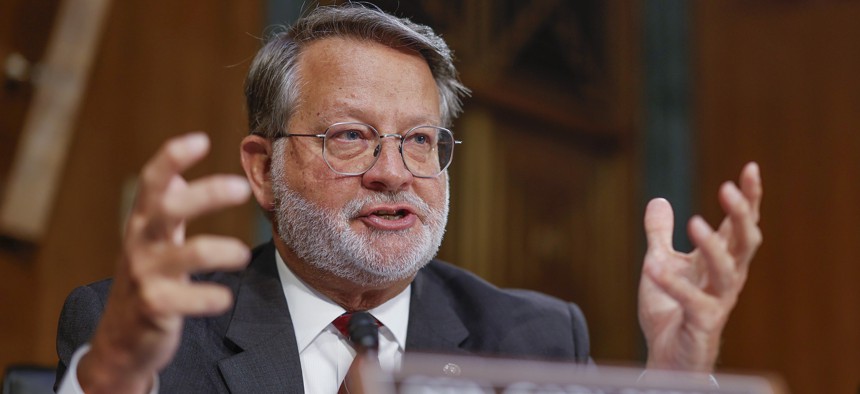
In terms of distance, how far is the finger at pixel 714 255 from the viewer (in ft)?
4.27

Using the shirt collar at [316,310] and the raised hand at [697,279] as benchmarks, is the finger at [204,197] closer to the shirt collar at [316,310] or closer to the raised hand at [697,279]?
the raised hand at [697,279]

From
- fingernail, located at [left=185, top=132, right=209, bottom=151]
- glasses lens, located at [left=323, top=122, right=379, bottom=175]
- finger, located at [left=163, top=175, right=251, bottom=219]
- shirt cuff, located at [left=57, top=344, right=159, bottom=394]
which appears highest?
fingernail, located at [left=185, top=132, right=209, bottom=151]

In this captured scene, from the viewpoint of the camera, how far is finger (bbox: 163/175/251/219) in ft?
3.43

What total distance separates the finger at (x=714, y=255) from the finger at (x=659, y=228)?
0.10 m

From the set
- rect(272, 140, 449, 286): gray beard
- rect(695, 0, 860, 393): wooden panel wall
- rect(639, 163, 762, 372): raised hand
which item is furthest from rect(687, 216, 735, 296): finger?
rect(695, 0, 860, 393): wooden panel wall

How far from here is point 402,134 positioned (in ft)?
6.11

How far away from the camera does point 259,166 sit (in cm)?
203

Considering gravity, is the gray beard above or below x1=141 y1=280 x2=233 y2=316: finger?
below

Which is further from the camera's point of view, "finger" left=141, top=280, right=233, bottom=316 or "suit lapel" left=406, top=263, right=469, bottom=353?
"suit lapel" left=406, top=263, right=469, bottom=353

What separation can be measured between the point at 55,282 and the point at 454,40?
1.84 m

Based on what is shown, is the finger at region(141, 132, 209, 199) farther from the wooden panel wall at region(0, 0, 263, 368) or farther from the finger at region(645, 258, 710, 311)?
the wooden panel wall at region(0, 0, 263, 368)

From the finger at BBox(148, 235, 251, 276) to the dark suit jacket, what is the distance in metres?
0.58

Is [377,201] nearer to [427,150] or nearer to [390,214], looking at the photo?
[390,214]

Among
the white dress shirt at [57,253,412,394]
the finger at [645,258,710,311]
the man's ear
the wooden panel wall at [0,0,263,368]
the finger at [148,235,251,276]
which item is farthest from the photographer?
the wooden panel wall at [0,0,263,368]
